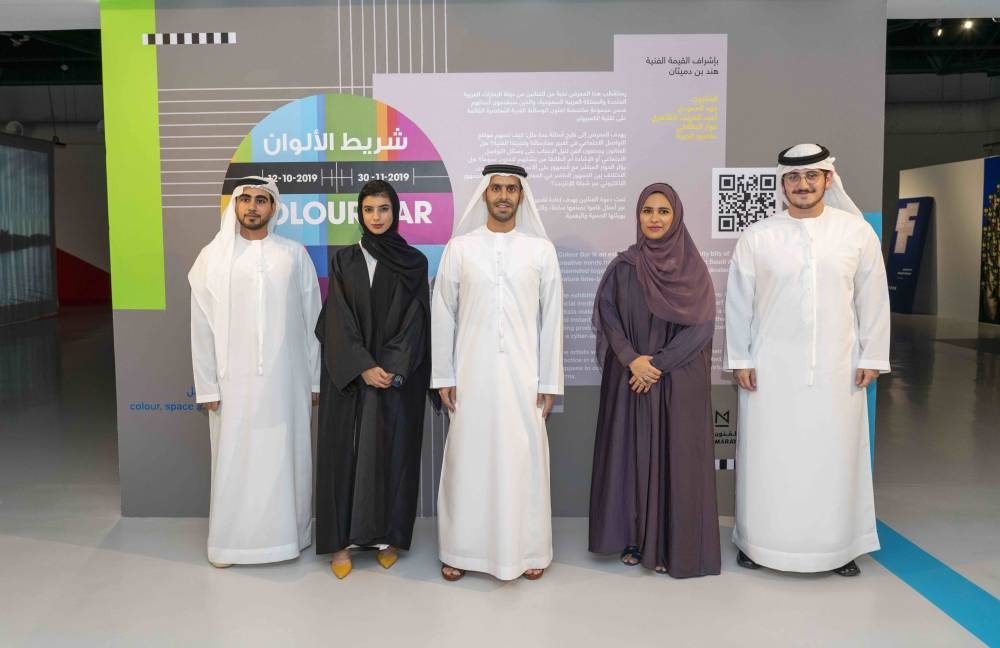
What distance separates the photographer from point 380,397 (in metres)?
3.62

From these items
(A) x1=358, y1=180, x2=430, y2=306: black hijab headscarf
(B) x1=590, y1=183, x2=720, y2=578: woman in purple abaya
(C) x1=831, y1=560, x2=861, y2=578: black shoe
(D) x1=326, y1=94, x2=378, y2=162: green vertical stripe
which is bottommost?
(C) x1=831, y1=560, x2=861, y2=578: black shoe

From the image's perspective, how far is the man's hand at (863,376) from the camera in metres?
3.54

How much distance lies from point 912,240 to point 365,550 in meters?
13.9

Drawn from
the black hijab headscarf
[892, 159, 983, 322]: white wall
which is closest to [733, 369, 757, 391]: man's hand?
the black hijab headscarf

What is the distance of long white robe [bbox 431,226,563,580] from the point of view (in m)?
3.48

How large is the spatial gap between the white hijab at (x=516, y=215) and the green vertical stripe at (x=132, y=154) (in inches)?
70.3

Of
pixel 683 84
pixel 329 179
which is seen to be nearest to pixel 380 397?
pixel 329 179

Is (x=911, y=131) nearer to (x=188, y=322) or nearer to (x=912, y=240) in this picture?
(x=912, y=240)

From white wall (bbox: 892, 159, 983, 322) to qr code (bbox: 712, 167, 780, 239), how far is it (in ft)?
35.3

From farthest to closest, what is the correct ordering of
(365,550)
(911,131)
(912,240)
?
(911,131) → (912,240) → (365,550)

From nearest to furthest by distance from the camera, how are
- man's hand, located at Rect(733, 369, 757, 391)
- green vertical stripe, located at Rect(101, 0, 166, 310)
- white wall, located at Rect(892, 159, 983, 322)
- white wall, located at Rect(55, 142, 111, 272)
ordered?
man's hand, located at Rect(733, 369, 757, 391) → green vertical stripe, located at Rect(101, 0, 166, 310) → white wall, located at Rect(892, 159, 983, 322) → white wall, located at Rect(55, 142, 111, 272)

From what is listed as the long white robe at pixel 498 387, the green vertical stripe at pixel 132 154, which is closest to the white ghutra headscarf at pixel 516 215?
the long white robe at pixel 498 387

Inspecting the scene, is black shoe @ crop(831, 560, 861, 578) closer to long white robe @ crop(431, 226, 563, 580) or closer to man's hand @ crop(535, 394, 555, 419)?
long white robe @ crop(431, 226, 563, 580)

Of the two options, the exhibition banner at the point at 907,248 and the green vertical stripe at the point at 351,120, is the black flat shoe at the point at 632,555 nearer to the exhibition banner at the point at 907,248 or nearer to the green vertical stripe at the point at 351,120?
the green vertical stripe at the point at 351,120
